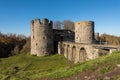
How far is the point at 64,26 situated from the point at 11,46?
1990cm

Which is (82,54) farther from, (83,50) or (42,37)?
(42,37)

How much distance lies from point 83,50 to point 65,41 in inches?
509

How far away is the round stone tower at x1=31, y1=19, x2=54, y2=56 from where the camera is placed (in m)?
40.2

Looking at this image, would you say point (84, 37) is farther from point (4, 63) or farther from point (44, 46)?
point (4, 63)

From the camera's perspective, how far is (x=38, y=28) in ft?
132

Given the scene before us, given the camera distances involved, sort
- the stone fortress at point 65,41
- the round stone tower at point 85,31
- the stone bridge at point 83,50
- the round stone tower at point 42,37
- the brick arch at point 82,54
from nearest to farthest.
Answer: the stone bridge at point 83,50 < the brick arch at point 82,54 < the stone fortress at point 65,41 < the round stone tower at point 85,31 < the round stone tower at point 42,37

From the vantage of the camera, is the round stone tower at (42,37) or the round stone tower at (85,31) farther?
the round stone tower at (42,37)

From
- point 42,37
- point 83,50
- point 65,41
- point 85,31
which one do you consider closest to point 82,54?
point 83,50

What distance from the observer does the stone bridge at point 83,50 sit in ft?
77.2

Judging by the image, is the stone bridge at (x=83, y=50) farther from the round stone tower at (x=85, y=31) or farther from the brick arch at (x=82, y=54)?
the round stone tower at (x=85, y=31)

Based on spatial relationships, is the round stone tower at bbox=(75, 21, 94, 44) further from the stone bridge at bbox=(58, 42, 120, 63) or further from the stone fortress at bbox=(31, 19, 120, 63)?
the stone bridge at bbox=(58, 42, 120, 63)

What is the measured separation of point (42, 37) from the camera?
40.2 meters

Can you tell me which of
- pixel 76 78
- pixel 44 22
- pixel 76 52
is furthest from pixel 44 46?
pixel 76 78

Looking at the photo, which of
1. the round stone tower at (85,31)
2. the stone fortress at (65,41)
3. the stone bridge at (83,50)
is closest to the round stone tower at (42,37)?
the stone fortress at (65,41)
